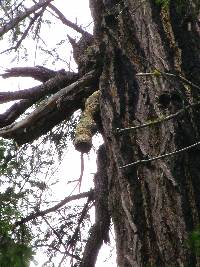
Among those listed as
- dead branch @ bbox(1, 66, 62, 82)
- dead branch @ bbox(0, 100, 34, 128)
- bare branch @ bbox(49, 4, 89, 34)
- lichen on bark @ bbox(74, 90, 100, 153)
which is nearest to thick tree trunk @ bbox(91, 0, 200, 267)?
lichen on bark @ bbox(74, 90, 100, 153)

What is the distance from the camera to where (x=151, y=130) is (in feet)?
7.67

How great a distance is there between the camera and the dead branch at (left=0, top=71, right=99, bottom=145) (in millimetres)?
2941

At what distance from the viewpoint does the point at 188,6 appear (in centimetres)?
281

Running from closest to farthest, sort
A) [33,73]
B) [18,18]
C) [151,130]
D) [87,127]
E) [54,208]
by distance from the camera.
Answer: [151,130]
[87,127]
[33,73]
[18,18]
[54,208]

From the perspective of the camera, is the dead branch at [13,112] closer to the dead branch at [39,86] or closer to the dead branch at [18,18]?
the dead branch at [39,86]

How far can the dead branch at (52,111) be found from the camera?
294cm

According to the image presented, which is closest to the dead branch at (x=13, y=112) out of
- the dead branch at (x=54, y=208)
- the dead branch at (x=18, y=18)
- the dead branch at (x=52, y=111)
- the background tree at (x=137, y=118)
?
the background tree at (x=137, y=118)

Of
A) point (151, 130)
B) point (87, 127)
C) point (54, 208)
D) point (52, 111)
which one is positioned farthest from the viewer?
point (54, 208)

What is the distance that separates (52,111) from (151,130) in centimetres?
95

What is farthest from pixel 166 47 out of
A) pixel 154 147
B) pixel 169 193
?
pixel 169 193

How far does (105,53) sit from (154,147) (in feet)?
3.12

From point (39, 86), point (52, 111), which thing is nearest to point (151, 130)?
point (52, 111)

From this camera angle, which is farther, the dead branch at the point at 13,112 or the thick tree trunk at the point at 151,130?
the dead branch at the point at 13,112

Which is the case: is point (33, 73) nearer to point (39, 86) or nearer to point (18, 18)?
point (39, 86)
